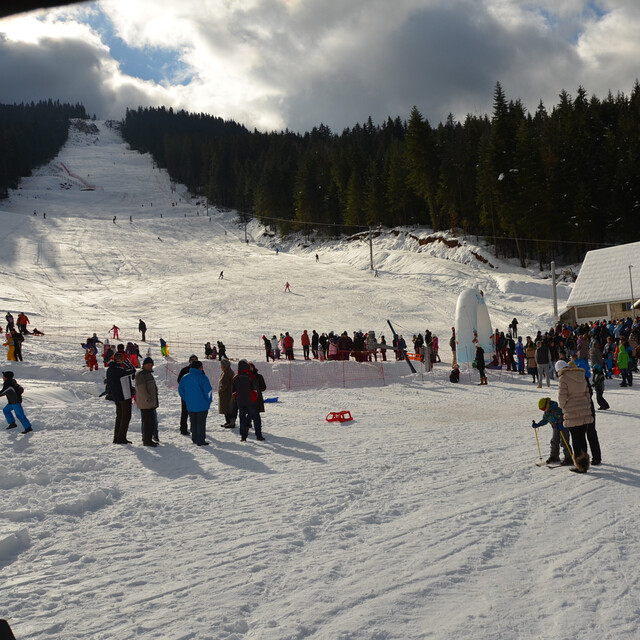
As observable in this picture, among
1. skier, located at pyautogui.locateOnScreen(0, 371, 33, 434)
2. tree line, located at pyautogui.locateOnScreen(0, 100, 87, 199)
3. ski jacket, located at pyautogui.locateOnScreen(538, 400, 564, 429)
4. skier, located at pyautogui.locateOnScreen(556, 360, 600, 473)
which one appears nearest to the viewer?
skier, located at pyautogui.locateOnScreen(556, 360, 600, 473)

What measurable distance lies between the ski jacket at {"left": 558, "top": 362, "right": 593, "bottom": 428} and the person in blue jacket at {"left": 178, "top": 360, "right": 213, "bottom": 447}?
19.1ft

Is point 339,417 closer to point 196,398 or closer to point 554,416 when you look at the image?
point 196,398

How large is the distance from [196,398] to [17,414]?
3.36 m

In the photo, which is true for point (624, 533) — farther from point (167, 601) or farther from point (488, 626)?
point (167, 601)

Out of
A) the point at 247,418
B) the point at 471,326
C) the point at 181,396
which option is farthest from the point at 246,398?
the point at 471,326

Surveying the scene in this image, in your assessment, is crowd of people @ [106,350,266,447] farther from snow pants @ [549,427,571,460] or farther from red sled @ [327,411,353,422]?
snow pants @ [549,427,571,460]

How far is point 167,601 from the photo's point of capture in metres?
4.39

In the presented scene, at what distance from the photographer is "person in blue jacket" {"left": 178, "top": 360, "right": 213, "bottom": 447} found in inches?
395

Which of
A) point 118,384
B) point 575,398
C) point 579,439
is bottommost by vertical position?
point 579,439

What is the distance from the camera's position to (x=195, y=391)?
1002cm

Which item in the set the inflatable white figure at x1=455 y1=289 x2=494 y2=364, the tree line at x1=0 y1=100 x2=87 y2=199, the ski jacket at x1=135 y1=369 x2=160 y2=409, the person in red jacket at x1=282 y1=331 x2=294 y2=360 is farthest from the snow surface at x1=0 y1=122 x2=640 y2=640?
the tree line at x1=0 y1=100 x2=87 y2=199

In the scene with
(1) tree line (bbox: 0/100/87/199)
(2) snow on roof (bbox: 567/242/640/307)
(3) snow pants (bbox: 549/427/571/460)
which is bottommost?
(3) snow pants (bbox: 549/427/571/460)

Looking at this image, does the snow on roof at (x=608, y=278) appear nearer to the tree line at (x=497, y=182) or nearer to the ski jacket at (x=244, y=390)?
the tree line at (x=497, y=182)

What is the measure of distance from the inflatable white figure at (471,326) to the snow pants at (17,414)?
17212 millimetres
